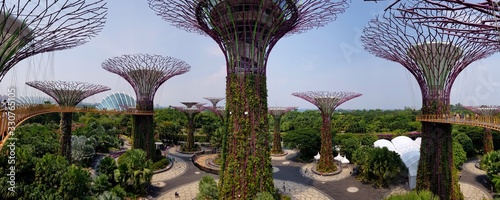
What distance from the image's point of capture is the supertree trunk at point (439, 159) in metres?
15.7

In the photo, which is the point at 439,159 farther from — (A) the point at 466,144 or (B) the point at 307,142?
(A) the point at 466,144

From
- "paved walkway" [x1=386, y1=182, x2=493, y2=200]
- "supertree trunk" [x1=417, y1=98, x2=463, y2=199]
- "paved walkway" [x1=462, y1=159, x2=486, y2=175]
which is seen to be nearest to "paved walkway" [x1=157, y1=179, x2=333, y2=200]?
"paved walkway" [x1=386, y1=182, x2=493, y2=200]

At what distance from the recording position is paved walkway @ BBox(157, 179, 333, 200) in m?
19.4

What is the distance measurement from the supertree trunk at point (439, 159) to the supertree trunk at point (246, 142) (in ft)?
31.5

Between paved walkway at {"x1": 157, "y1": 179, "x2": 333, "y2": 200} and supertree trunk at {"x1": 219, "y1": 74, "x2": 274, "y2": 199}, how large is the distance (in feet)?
18.1

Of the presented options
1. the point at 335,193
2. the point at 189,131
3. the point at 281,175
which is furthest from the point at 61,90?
the point at 335,193

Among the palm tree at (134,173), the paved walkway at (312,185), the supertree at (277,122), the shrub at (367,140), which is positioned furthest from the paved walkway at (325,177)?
the palm tree at (134,173)

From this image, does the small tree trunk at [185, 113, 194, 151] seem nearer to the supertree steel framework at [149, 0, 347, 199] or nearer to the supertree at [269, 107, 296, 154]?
the supertree at [269, 107, 296, 154]

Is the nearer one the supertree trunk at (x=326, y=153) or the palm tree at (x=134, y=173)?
the palm tree at (x=134, y=173)

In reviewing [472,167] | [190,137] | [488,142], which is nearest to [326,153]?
[472,167]

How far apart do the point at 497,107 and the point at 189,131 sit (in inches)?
1518

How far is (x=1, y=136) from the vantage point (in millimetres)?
7898

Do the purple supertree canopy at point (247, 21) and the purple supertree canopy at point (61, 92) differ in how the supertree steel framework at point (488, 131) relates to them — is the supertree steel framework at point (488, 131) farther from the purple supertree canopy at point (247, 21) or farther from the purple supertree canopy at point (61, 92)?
the purple supertree canopy at point (61, 92)

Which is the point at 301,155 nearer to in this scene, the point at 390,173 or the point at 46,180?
the point at 390,173
